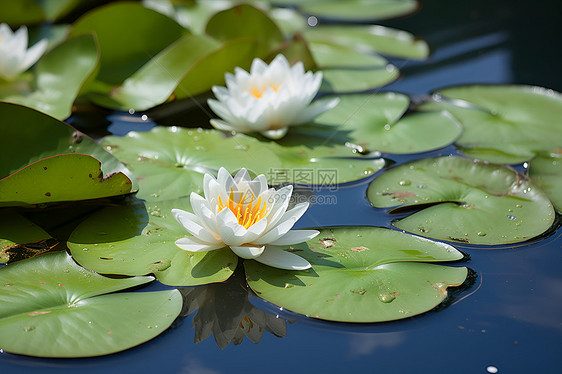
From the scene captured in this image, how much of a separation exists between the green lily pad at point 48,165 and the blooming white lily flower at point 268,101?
552 millimetres

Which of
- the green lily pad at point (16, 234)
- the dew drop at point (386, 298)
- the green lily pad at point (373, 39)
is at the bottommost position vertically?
the green lily pad at point (16, 234)

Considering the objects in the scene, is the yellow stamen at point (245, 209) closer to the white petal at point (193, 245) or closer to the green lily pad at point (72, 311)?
the white petal at point (193, 245)

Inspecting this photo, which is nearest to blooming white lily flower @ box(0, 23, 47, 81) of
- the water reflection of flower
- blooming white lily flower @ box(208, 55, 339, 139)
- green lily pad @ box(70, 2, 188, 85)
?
green lily pad @ box(70, 2, 188, 85)

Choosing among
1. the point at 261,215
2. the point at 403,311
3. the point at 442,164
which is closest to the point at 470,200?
the point at 442,164

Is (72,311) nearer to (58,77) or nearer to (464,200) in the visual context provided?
(464,200)

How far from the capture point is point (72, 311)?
134 cm

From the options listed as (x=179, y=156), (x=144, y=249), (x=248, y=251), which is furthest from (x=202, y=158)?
(x=248, y=251)

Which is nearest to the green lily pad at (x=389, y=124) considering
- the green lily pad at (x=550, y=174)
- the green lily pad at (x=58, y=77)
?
the green lily pad at (x=550, y=174)

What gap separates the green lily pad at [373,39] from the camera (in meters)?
3.09

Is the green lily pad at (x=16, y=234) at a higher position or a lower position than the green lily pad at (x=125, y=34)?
lower

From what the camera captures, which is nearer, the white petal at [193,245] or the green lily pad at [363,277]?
the green lily pad at [363,277]

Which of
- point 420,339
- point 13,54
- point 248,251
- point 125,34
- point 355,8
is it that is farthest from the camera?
point 355,8

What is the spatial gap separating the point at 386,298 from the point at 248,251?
39 centimetres

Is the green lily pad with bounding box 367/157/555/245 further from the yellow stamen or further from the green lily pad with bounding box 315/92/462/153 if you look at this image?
the yellow stamen
